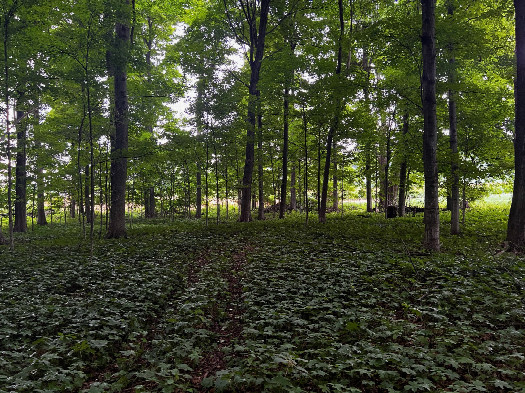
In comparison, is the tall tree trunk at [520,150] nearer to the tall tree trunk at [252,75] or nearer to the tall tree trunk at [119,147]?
the tall tree trunk at [252,75]

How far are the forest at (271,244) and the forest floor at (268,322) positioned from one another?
0.04 meters

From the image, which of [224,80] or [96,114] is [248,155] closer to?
[224,80]

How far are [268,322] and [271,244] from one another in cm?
692

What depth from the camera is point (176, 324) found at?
18.1 ft

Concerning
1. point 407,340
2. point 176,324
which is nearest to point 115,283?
point 176,324

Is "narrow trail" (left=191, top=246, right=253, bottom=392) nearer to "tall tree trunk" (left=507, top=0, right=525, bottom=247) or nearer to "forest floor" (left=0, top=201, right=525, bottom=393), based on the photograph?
"forest floor" (left=0, top=201, right=525, bottom=393)

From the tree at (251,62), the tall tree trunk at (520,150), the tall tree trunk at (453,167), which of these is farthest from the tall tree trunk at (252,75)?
the tall tree trunk at (520,150)

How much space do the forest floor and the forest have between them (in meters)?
0.04

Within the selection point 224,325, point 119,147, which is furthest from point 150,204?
point 224,325

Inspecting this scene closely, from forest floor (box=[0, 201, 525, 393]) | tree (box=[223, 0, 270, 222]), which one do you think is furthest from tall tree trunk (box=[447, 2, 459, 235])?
tree (box=[223, 0, 270, 222])

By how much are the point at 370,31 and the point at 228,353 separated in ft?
38.7

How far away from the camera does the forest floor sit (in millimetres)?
3891

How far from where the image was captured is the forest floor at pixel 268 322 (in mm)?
3891

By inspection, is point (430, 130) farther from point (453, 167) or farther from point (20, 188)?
point (20, 188)
